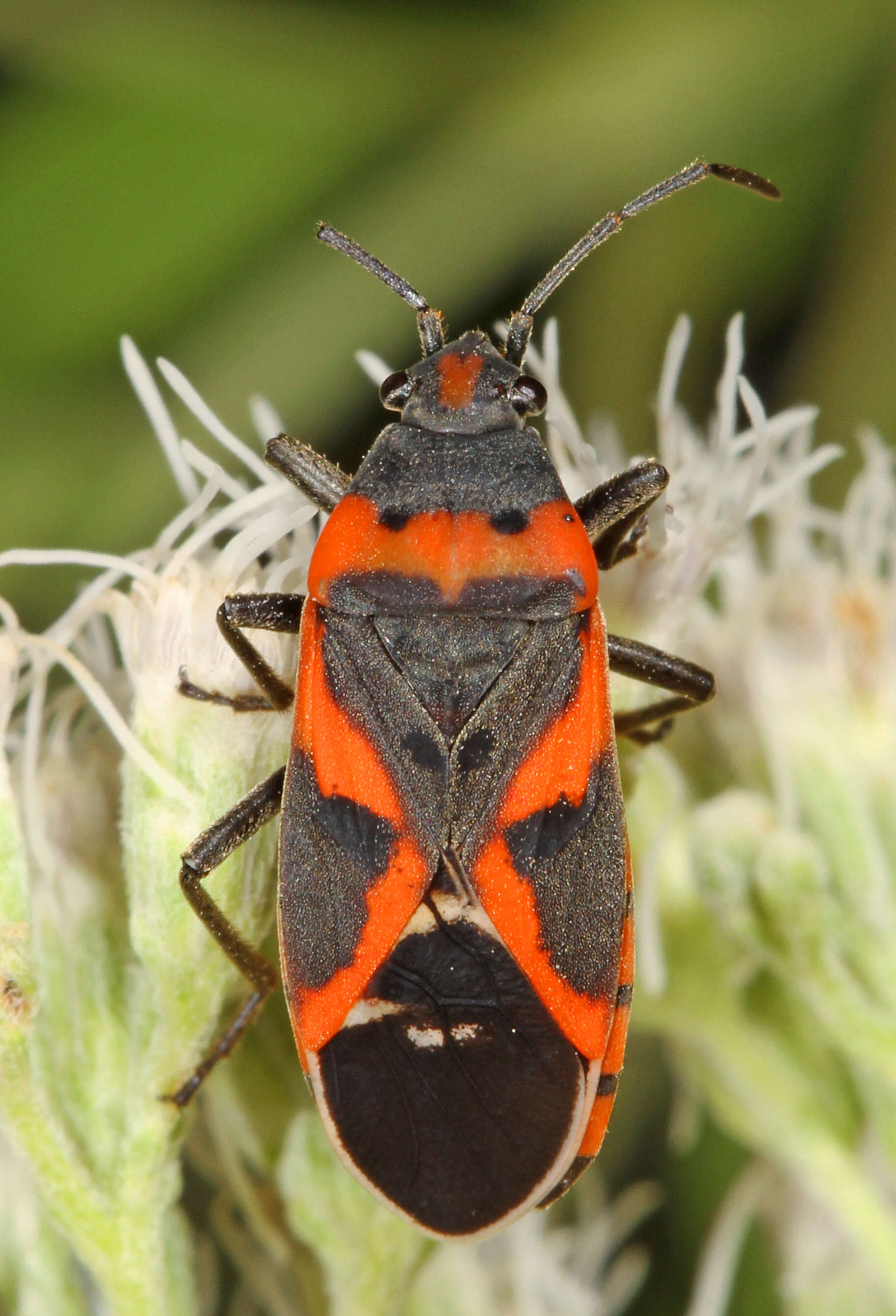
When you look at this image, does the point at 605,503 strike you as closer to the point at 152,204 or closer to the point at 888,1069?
the point at 888,1069

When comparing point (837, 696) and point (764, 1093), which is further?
point (837, 696)

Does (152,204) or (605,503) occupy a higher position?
(152,204)

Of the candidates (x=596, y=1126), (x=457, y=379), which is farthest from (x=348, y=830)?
(x=457, y=379)

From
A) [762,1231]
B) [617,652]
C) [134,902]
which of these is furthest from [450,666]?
[762,1231]

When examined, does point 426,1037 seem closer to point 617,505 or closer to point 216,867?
point 216,867

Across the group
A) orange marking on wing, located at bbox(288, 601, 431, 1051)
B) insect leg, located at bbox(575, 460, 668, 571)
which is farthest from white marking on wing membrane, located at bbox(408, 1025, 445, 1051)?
insect leg, located at bbox(575, 460, 668, 571)

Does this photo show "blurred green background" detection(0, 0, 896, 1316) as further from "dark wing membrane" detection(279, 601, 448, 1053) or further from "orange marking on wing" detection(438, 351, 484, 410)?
"dark wing membrane" detection(279, 601, 448, 1053)
